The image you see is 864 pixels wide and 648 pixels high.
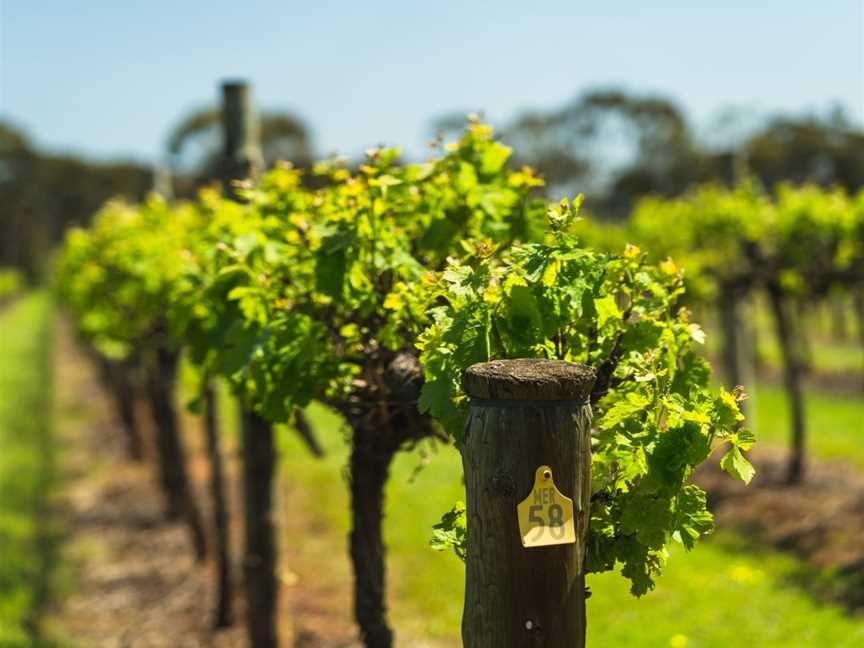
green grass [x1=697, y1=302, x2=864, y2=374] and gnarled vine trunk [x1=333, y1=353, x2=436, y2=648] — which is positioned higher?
green grass [x1=697, y1=302, x2=864, y2=374]

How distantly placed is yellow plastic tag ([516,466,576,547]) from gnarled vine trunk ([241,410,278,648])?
4.25 meters

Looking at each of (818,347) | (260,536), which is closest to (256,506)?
(260,536)

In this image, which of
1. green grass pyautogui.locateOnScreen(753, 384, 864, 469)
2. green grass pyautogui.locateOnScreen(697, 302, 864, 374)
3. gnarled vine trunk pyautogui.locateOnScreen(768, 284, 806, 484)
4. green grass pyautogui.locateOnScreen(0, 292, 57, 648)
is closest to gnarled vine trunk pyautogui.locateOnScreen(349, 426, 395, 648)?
green grass pyautogui.locateOnScreen(0, 292, 57, 648)

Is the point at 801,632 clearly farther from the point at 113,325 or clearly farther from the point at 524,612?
the point at 113,325

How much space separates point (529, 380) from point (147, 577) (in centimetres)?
843

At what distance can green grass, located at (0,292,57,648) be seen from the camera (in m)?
8.90

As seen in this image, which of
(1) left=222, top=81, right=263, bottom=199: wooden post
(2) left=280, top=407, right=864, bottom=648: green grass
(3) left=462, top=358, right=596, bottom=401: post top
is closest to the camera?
(3) left=462, top=358, right=596, bottom=401: post top

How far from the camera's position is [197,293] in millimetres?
4602

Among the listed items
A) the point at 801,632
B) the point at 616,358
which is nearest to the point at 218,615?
the point at 801,632

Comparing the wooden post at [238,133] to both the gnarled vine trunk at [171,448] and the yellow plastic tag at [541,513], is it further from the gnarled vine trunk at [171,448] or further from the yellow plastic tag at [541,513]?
the yellow plastic tag at [541,513]

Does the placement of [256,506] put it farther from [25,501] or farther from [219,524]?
[25,501]

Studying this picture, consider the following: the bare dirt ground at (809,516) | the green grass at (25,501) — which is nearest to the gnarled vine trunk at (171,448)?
the green grass at (25,501)

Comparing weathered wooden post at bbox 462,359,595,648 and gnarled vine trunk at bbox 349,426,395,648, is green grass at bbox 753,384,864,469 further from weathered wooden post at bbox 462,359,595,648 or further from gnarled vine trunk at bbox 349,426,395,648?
weathered wooden post at bbox 462,359,595,648

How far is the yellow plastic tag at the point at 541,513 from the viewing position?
8.53ft
